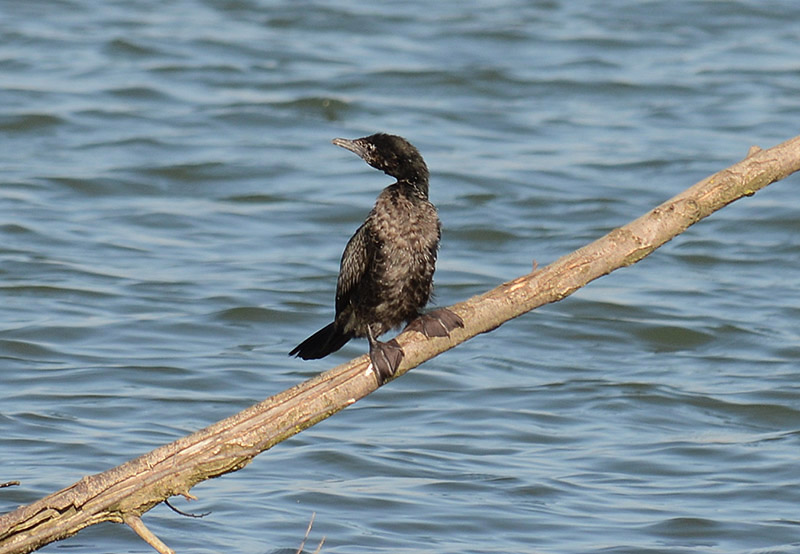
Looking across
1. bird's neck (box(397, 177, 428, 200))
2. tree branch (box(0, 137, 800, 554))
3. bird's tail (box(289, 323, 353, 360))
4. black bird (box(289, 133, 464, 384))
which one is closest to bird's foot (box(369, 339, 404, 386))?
tree branch (box(0, 137, 800, 554))

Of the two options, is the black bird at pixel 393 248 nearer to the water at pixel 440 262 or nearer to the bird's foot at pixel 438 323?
the bird's foot at pixel 438 323

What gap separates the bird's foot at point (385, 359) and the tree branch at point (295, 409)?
0.09 ft

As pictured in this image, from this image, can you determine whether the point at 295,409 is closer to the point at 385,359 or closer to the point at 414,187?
the point at 385,359

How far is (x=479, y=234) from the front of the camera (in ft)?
33.8

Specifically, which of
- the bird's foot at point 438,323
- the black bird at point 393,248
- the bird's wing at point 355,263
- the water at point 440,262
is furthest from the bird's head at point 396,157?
the water at point 440,262

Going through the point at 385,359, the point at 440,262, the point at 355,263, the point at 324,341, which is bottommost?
the point at 440,262

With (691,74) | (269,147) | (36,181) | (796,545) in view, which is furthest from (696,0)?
(796,545)

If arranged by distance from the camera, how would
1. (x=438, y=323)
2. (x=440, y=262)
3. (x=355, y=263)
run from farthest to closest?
(x=440, y=262) < (x=355, y=263) < (x=438, y=323)

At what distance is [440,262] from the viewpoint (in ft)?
31.5

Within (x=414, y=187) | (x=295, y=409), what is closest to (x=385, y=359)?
(x=295, y=409)

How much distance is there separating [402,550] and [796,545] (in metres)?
1.53

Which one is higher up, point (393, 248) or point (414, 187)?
point (414, 187)

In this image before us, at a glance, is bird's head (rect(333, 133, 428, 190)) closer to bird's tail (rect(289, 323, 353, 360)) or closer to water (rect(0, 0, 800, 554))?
bird's tail (rect(289, 323, 353, 360))

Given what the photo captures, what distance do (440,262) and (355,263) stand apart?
4.99 metres
